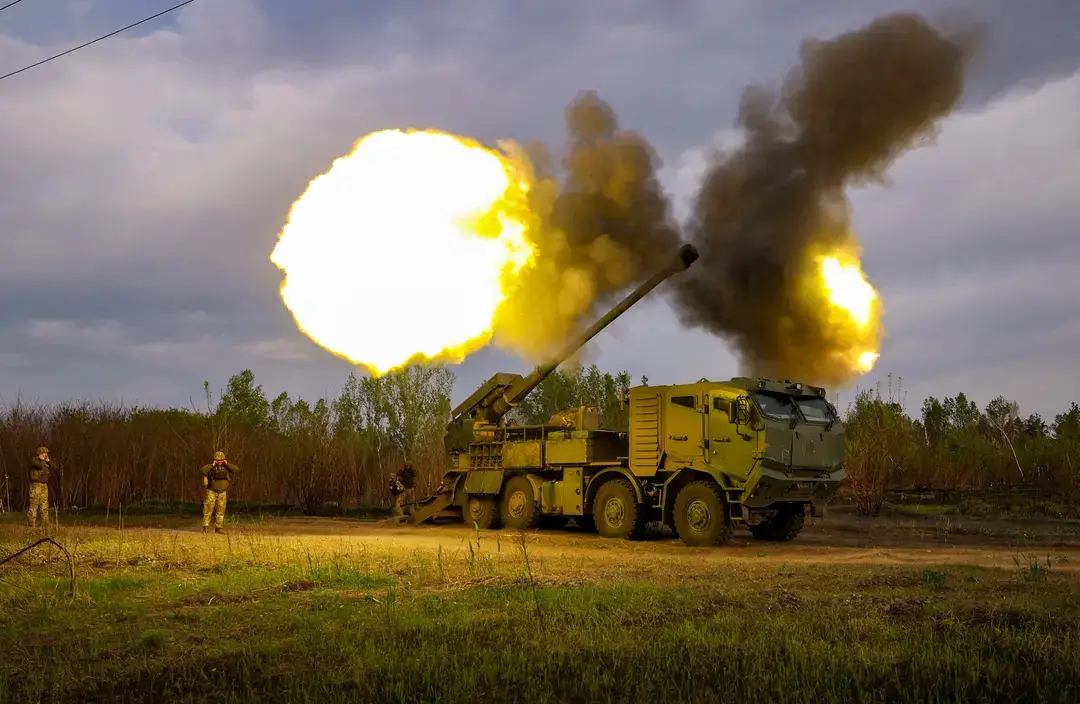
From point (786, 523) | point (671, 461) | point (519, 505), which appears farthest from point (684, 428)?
point (519, 505)

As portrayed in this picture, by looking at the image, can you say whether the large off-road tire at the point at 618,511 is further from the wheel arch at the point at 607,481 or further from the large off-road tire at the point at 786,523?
the large off-road tire at the point at 786,523

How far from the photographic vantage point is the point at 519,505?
21.7 meters

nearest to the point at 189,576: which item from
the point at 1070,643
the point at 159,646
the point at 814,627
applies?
the point at 159,646

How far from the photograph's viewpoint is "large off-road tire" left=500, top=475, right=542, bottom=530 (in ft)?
70.0

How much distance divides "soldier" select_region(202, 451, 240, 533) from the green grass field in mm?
5963

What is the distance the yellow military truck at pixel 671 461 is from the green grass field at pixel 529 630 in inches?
125

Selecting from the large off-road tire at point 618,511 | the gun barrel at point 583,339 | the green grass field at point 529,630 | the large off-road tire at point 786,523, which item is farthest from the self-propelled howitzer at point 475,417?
the green grass field at point 529,630

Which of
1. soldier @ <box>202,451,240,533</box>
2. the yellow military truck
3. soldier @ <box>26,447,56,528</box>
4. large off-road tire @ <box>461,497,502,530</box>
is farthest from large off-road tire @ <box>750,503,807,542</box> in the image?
soldier @ <box>26,447,56,528</box>

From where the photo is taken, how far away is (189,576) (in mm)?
12344

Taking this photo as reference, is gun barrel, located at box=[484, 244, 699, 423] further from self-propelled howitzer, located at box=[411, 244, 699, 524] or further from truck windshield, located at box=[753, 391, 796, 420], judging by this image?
truck windshield, located at box=[753, 391, 796, 420]

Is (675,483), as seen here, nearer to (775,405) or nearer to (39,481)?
(775,405)

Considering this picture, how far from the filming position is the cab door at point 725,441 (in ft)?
56.4

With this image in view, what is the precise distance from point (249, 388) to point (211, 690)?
174 feet

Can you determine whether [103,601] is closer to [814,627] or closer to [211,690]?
[211,690]
